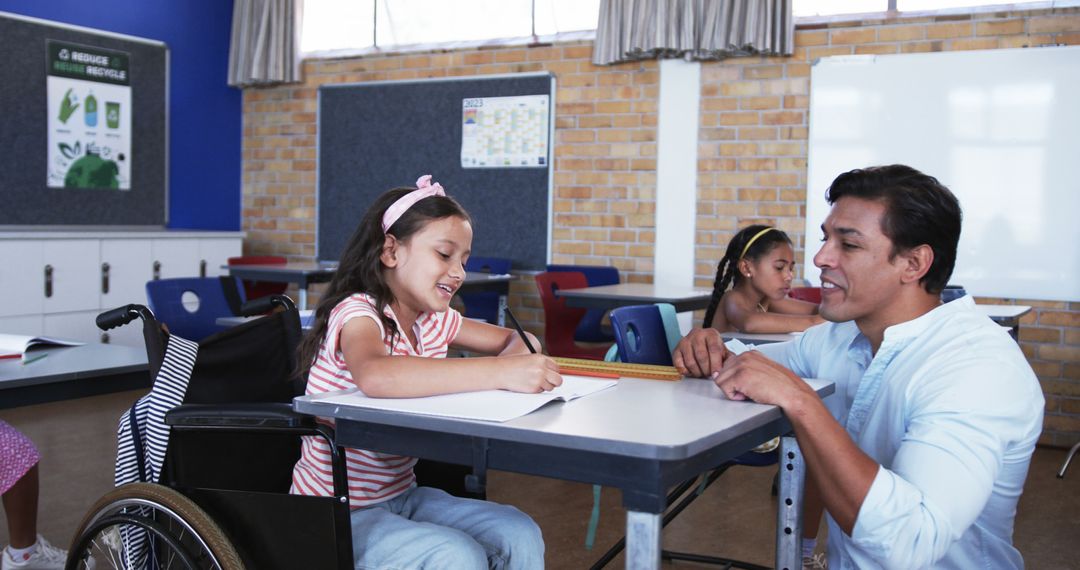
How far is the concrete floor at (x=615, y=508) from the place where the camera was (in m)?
2.85

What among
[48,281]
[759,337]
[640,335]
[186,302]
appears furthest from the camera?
[48,281]

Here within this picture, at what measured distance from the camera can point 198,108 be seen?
615 centimetres

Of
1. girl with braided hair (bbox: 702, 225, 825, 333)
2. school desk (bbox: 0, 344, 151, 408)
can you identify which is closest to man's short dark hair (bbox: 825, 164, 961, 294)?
school desk (bbox: 0, 344, 151, 408)

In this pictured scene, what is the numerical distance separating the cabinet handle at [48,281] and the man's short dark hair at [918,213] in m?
4.57

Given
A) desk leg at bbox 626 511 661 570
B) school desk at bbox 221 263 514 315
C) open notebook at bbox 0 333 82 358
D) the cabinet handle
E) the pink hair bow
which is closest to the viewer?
desk leg at bbox 626 511 661 570

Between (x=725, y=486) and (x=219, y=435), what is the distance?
7.84 ft

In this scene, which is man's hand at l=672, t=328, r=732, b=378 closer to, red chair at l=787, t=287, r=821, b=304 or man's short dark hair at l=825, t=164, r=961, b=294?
man's short dark hair at l=825, t=164, r=961, b=294

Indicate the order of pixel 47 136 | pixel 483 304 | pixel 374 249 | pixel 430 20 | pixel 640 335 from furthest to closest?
pixel 430 20, pixel 47 136, pixel 483 304, pixel 640 335, pixel 374 249

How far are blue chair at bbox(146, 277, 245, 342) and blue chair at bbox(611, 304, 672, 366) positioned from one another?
1407mm

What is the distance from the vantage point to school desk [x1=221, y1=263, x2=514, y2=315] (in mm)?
4516

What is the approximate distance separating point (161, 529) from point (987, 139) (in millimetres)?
4120

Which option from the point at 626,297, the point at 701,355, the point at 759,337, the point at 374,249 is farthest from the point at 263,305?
the point at 626,297

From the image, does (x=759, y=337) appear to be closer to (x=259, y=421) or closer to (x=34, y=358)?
(x=259, y=421)

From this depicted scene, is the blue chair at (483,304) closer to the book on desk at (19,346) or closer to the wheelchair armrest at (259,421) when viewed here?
the book on desk at (19,346)
